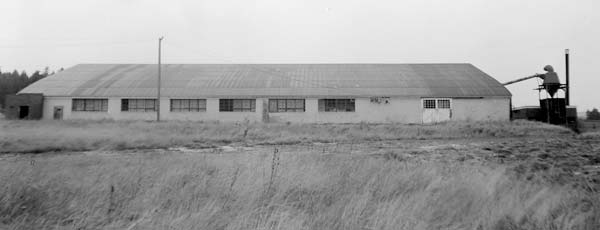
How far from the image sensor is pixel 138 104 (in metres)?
31.8

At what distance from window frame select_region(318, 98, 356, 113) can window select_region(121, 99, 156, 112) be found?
15964mm

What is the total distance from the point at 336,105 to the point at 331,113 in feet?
3.34

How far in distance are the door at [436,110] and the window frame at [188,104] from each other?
68.6 ft

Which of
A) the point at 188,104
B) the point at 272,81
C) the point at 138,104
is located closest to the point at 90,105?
the point at 138,104

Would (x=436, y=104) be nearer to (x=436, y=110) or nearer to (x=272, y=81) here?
(x=436, y=110)

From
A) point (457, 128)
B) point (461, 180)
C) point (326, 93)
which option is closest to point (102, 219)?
point (461, 180)

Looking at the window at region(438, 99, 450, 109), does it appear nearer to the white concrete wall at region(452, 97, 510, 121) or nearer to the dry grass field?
the white concrete wall at region(452, 97, 510, 121)

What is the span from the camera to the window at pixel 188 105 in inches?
1246

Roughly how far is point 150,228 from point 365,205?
7.27 feet

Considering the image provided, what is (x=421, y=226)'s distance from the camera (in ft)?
10.6

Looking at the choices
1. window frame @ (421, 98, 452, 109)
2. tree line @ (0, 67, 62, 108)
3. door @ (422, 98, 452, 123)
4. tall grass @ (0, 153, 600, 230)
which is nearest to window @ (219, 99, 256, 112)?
window frame @ (421, 98, 452, 109)

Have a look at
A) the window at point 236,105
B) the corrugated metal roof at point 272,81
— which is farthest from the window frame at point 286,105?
the window at point 236,105

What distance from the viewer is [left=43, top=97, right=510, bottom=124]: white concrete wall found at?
1224 inches

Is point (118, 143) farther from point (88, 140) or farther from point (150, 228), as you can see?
point (150, 228)
